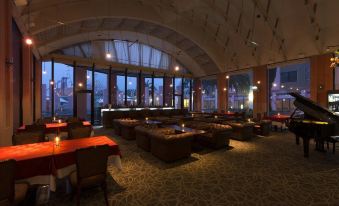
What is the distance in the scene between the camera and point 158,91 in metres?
17.0

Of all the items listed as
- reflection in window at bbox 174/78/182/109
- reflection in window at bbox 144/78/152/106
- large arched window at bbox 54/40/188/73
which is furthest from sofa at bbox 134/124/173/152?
reflection in window at bbox 174/78/182/109

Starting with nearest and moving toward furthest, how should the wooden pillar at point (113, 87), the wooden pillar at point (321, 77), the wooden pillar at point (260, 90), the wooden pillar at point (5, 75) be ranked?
the wooden pillar at point (5, 75)
the wooden pillar at point (321, 77)
the wooden pillar at point (260, 90)
the wooden pillar at point (113, 87)

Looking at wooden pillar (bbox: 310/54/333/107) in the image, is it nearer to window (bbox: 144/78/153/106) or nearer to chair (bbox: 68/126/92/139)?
window (bbox: 144/78/153/106)

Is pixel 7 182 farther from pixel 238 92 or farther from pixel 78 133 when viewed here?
pixel 238 92

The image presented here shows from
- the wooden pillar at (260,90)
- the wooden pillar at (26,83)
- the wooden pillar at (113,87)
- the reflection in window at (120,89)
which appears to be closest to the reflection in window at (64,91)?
the wooden pillar at (113,87)

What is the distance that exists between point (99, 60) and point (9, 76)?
8.43 m

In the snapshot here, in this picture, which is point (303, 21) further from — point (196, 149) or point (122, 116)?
point (122, 116)

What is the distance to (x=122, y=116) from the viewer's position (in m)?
12.1

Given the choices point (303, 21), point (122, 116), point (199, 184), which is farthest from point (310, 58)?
point (122, 116)

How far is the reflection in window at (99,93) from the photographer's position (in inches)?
509

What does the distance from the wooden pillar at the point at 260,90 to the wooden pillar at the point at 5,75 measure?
13589 mm

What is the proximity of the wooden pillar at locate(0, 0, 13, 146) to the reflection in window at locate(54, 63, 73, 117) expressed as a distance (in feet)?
24.0

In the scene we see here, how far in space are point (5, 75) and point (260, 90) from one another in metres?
13.8

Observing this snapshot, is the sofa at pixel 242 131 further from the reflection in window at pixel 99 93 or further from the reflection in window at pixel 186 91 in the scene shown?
the reflection in window at pixel 186 91
